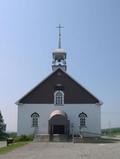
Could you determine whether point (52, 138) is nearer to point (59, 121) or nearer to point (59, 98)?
point (59, 121)

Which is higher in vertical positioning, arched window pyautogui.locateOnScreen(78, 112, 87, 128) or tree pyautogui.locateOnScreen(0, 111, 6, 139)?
arched window pyautogui.locateOnScreen(78, 112, 87, 128)

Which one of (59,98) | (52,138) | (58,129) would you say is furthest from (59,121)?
(52,138)

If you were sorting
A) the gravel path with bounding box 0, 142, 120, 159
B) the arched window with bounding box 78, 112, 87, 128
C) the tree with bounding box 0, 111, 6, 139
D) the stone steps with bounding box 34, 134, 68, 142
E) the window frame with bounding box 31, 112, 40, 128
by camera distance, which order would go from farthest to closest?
the tree with bounding box 0, 111, 6, 139 → the window frame with bounding box 31, 112, 40, 128 → the arched window with bounding box 78, 112, 87, 128 → the stone steps with bounding box 34, 134, 68, 142 → the gravel path with bounding box 0, 142, 120, 159

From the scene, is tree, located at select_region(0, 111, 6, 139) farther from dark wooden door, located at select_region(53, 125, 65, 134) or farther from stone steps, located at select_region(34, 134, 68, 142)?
stone steps, located at select_region(34, 134, 68, 142)

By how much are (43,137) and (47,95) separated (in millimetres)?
7095

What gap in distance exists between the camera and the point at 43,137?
42.1 meters

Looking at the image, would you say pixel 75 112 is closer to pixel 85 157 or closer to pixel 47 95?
pixel 47 95

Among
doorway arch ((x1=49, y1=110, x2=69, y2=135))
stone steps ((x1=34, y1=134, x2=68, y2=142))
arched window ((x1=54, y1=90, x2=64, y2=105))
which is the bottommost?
stone steps ((x1=34, y1=134, x2=68, y2=142))

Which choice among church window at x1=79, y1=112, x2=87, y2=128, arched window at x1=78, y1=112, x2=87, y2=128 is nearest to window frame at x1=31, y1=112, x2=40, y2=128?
arched window at x1=78, y1=112, x2=87, y2=128

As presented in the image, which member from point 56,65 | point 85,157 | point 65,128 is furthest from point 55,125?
point 85,157

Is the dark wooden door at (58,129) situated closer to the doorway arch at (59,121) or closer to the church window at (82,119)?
the doorway arch at (59,121)

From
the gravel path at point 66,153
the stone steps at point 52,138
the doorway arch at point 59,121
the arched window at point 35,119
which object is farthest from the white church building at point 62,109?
the gravel path at point 66,153

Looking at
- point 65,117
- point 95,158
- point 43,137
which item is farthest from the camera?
point 65,117

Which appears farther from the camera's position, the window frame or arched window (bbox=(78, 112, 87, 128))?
the window frame
